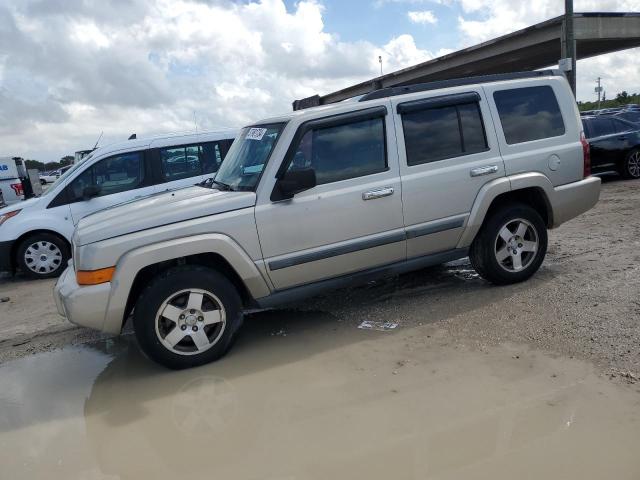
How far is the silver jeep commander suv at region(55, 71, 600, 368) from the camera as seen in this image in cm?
395

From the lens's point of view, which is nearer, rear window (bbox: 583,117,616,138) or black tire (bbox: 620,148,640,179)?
rear window (bbox: 583,117,616,138)

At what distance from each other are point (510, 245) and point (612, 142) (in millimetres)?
8000

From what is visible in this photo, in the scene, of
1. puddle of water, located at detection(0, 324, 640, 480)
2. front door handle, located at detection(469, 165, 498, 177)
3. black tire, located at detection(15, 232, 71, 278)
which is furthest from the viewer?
black tire, located at detection(15, 232, 71, 278)

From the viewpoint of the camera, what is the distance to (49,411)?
12.1ft


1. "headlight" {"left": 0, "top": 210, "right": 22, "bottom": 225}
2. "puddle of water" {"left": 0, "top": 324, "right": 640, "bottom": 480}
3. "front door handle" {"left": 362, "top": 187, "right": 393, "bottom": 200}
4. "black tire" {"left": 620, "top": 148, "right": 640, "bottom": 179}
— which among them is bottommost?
"puddle of water" {"left": 0, "top": 324, "right": 640, "bottom": 480}

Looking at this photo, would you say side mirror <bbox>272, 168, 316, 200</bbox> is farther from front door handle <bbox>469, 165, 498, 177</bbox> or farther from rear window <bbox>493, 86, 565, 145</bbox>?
rear window <bbox>493, 86, 565, 145</bbox>

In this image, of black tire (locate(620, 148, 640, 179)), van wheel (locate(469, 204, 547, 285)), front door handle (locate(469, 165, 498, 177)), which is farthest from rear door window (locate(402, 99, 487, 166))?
black tire (locate(620, 148, 640, 179))

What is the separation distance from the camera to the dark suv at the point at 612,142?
11391 millimetres

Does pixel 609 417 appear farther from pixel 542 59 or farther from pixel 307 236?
pixel 542 59

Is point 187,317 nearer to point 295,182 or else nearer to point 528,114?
point 295,182

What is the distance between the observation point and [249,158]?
4613 mm

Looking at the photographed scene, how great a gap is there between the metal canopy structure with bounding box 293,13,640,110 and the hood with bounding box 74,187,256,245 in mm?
9639

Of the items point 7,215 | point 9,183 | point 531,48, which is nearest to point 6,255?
point 7,215

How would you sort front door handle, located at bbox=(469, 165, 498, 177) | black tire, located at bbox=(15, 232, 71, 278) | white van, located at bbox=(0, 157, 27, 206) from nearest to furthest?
front door handle, located at bbox=(469, 165, 498, 177) → black tire, located at bbox=(15, 232, 71, 278) → white van, located at bbox=(0, 157, 27, 206)
